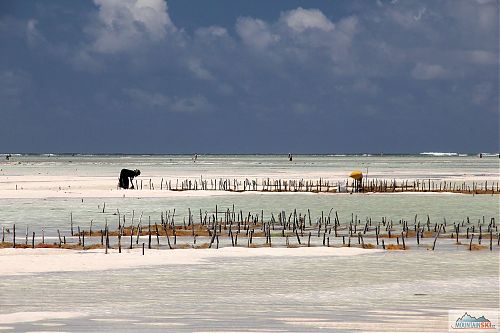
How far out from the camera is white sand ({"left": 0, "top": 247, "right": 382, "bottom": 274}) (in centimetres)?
1739

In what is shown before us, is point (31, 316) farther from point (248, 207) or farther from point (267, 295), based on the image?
point (248, 207)

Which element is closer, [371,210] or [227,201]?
[371,210]

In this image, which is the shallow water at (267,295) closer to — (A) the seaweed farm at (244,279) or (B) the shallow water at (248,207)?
(A) the seaweed farm at (244,279)

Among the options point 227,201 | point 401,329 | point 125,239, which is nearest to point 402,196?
point 227,201

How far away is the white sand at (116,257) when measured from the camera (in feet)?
57.1

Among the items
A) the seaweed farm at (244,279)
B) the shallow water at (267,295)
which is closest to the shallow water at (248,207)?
the seaweed farm at (244,279)

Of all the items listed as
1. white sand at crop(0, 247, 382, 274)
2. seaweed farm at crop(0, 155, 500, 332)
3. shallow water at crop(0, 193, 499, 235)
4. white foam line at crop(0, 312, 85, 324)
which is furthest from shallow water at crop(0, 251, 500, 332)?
shallow water at crop(0, 193, 499, 235)

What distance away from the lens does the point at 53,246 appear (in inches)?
830

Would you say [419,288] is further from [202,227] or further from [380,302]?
[202,227]

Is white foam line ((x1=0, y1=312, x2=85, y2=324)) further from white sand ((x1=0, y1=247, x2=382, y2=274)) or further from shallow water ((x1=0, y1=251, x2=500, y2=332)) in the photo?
white sand ((x1=0, y1=247, x2=382, y2=274))

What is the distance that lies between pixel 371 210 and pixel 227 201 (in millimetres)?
8858

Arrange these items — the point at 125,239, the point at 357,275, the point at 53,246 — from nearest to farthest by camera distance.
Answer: the point at 357,275, the point at 53,246, the point at 125,239

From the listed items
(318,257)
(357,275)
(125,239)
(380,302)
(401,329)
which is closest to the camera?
(401,329)

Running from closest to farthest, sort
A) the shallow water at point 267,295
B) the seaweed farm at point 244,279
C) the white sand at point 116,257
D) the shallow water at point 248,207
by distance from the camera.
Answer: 1. the shallow water at point 267,295
2. the seaweed farm at point 244,279
3. the white sand at point 116,257
4. the shallow water at point 248,207
